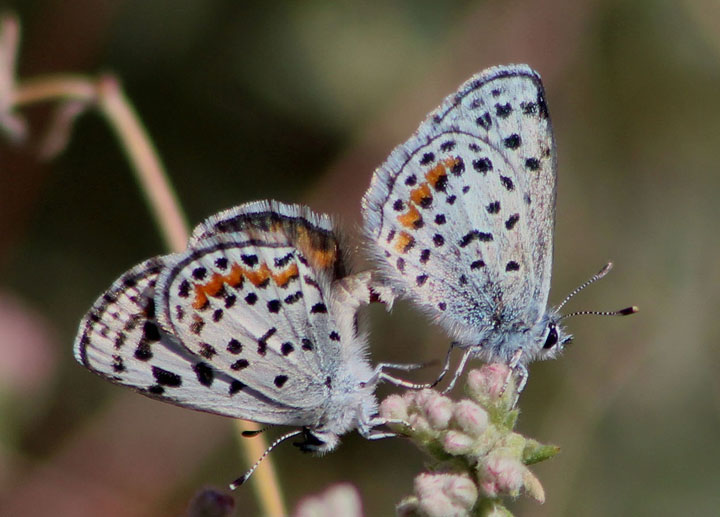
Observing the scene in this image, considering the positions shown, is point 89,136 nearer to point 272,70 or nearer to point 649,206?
point 272,70

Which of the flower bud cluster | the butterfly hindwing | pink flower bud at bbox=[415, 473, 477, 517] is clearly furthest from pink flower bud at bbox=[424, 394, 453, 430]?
the butterfly hindwing

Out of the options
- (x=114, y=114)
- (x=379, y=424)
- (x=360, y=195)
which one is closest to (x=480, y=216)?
(x=379, y=424)

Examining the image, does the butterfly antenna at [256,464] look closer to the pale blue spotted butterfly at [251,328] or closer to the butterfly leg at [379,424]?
the pale blue spotted butterfly at [251,328]

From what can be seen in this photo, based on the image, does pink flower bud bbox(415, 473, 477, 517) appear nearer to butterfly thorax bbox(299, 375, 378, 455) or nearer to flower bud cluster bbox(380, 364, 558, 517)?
flower bud cluster bbox(380, 364, 558, 517)

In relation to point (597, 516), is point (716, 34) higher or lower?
higher

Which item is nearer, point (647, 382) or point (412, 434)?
point (412, 434)

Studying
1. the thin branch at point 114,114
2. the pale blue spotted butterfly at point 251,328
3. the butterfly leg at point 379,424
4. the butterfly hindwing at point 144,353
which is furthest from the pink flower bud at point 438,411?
the thin branch at point 114,114

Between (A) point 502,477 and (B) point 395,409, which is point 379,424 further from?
(A) point 502,477

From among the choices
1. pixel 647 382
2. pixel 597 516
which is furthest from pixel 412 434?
pixel 647 382
